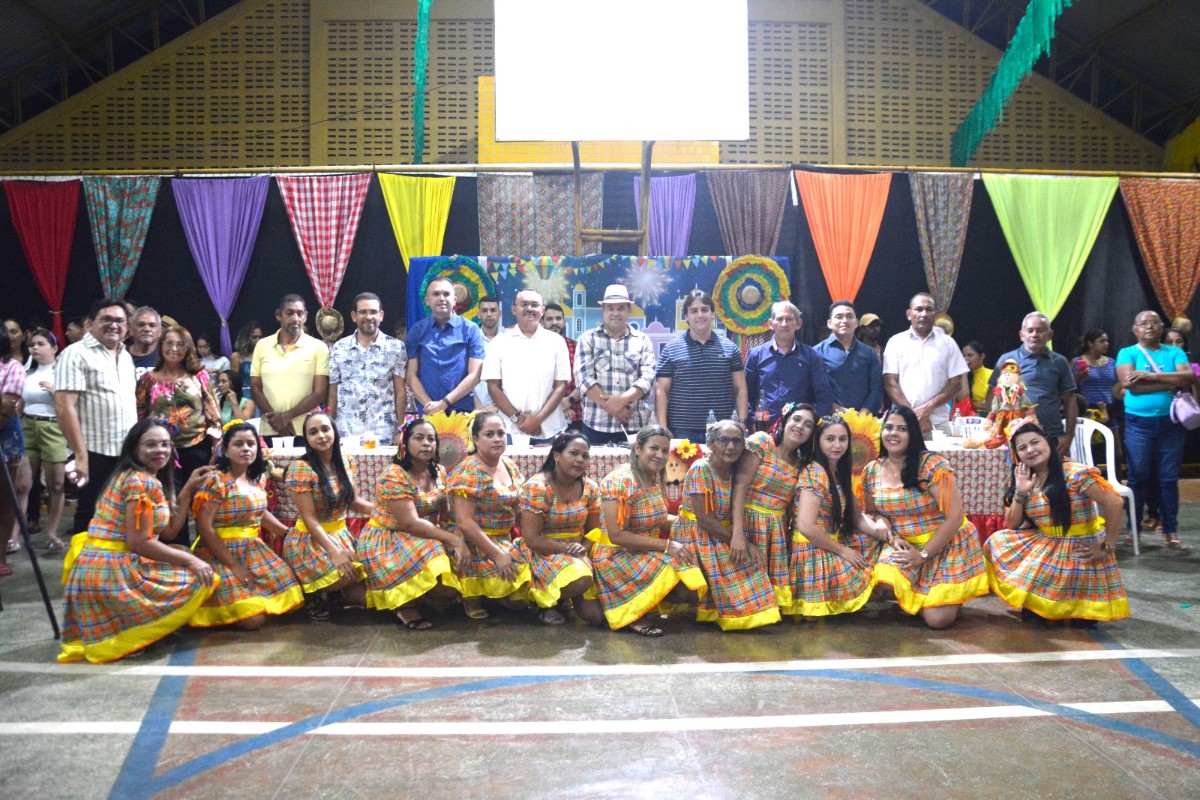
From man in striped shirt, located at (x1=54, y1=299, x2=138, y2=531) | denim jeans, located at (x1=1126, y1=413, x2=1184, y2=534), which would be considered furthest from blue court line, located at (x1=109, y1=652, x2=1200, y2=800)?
denim jeans, located at (x1=1126, y1=413, x2=1184, y2=534)

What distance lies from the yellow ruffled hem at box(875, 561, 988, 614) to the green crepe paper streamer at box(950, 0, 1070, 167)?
5298 millimetres

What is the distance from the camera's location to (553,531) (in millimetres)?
4281

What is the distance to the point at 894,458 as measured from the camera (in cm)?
435

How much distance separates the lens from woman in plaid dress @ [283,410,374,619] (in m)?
4.29

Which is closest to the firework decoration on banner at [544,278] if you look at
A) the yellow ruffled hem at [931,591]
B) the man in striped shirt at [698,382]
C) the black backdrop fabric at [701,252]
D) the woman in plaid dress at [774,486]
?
the black backdrop fabric at [701,252]

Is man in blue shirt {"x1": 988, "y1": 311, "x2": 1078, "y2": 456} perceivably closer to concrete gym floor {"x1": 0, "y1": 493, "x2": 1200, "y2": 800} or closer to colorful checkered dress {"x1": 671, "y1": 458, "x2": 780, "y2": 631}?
concrete gym floor {"x1": 0, "y1": 493, "x2": 1200, "y2": 800}

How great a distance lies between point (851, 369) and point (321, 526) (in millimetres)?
3020

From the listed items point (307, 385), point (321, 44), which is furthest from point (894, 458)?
point (321, 44)

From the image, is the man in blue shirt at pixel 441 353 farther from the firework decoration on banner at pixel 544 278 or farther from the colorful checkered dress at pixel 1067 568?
the colorful checkered dress at pixel 1067 568

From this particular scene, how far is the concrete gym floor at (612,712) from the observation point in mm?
2643

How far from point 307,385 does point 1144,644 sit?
4192 mm

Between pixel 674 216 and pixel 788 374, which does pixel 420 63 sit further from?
pixel 788 374

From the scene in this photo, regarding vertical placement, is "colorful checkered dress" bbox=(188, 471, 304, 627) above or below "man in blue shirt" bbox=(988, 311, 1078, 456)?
below

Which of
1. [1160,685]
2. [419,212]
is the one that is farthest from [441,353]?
[1160,685]
